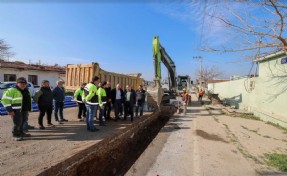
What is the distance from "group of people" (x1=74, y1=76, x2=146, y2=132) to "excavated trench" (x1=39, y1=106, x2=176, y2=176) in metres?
0.97

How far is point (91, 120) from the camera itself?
7.45m

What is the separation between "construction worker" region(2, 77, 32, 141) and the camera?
574cm

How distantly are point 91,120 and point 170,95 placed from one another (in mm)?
11658

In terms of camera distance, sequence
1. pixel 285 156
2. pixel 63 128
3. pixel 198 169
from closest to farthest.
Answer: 1. pixel 198 169
2. pixel 285 156
3. pixel 63 128

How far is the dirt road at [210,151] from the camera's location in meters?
4.77

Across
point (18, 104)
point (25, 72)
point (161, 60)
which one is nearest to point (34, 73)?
point (25, 72)

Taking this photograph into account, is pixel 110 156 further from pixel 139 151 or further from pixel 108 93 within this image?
pixel 108 93

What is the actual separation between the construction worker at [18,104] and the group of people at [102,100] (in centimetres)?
183

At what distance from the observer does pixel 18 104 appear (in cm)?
588

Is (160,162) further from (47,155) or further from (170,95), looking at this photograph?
(170,95)

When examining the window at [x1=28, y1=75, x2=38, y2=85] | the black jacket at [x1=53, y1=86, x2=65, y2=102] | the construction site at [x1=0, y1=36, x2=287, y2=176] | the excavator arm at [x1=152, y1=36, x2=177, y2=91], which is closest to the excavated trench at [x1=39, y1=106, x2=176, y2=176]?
the construction site at [x1=0, y1=36, x2=287, y2=176]

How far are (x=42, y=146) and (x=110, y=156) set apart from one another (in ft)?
6.25

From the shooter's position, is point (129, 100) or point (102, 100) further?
point (129, 100)

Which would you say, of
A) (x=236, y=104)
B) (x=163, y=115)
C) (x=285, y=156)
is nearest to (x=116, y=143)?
(x=285, y=156)
